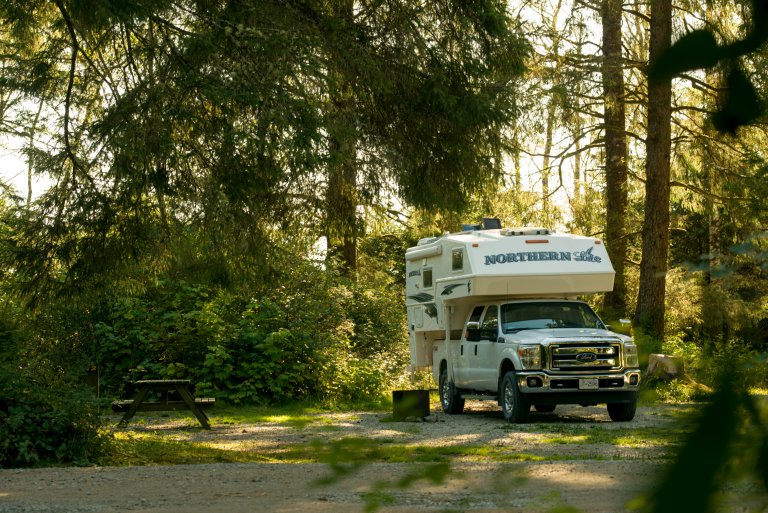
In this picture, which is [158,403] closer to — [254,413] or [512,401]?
[254,413]

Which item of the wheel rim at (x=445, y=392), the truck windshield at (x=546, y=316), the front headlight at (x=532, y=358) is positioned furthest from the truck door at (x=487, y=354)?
the wheel rim at (x=445, y=392)

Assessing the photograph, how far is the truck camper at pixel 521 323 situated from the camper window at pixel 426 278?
0.05m

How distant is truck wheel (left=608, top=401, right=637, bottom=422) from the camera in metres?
17.0

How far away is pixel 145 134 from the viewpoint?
37.1 ft

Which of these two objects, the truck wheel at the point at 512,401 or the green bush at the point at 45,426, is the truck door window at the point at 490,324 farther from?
the green bush at the point at 45,426

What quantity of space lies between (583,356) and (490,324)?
1.82 m

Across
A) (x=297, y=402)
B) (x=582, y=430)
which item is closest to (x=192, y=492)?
(x=582, y=430)

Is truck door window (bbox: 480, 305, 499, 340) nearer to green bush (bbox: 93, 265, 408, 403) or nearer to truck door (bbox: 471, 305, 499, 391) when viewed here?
truck door (bbox: 471, 305, 499, 391)

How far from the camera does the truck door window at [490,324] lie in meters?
17.7

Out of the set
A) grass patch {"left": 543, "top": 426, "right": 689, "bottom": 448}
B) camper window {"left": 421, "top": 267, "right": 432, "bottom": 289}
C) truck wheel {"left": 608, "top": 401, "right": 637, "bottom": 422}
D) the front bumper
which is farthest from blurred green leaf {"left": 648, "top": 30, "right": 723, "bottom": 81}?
camper window {"left": 421, "top": 267, "right": 432, "bottom": 289}

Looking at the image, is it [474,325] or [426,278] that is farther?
[426,278]

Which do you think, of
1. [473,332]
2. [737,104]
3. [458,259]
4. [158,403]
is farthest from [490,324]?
[737,104]

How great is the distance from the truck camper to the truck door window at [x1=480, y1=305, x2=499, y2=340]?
21 millimetres

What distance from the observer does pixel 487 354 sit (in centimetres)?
1778
